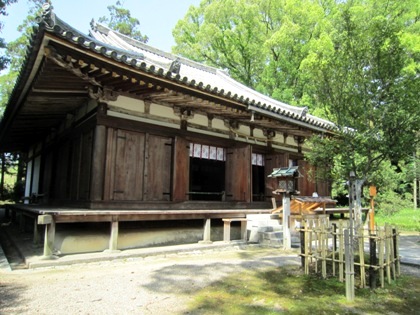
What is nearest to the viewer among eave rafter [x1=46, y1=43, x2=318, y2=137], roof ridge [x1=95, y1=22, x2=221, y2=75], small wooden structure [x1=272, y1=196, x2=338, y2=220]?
eave rafter [x1=46, y1=43, x2=318, y2=137]

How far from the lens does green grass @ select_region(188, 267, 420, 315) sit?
12.4ft

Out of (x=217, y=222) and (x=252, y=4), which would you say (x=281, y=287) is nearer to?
(x=217, y=222)

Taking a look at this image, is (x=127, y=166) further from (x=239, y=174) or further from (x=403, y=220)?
(x=403, y=220)

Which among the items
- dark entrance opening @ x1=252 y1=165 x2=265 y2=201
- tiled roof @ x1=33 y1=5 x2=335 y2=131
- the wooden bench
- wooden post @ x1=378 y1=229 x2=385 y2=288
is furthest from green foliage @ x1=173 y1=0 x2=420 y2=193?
dark entrance opening @ x1=252 y1=165 x2=265 y2=201

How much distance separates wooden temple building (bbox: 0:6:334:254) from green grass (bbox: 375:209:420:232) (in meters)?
7.03

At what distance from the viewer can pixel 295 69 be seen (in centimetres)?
2172

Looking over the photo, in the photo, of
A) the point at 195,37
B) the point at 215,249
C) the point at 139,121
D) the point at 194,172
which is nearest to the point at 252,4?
the point at 195,37

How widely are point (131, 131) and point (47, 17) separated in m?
3.46

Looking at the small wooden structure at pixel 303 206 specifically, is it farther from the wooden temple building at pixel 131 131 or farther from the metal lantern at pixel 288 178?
the metal lantern at pixel 288 178

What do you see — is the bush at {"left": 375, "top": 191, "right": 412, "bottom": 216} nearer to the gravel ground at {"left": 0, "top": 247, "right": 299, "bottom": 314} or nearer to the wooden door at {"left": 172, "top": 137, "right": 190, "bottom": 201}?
the gravel ground at {"left": 0, "top": 247, "right": 299, "bottom": 314}

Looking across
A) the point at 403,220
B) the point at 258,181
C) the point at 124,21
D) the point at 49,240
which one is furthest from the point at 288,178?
the point at 124,21

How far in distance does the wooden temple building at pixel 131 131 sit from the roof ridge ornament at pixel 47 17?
0.02 m

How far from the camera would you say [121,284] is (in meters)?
4.57

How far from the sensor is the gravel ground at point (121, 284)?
3691 mm
